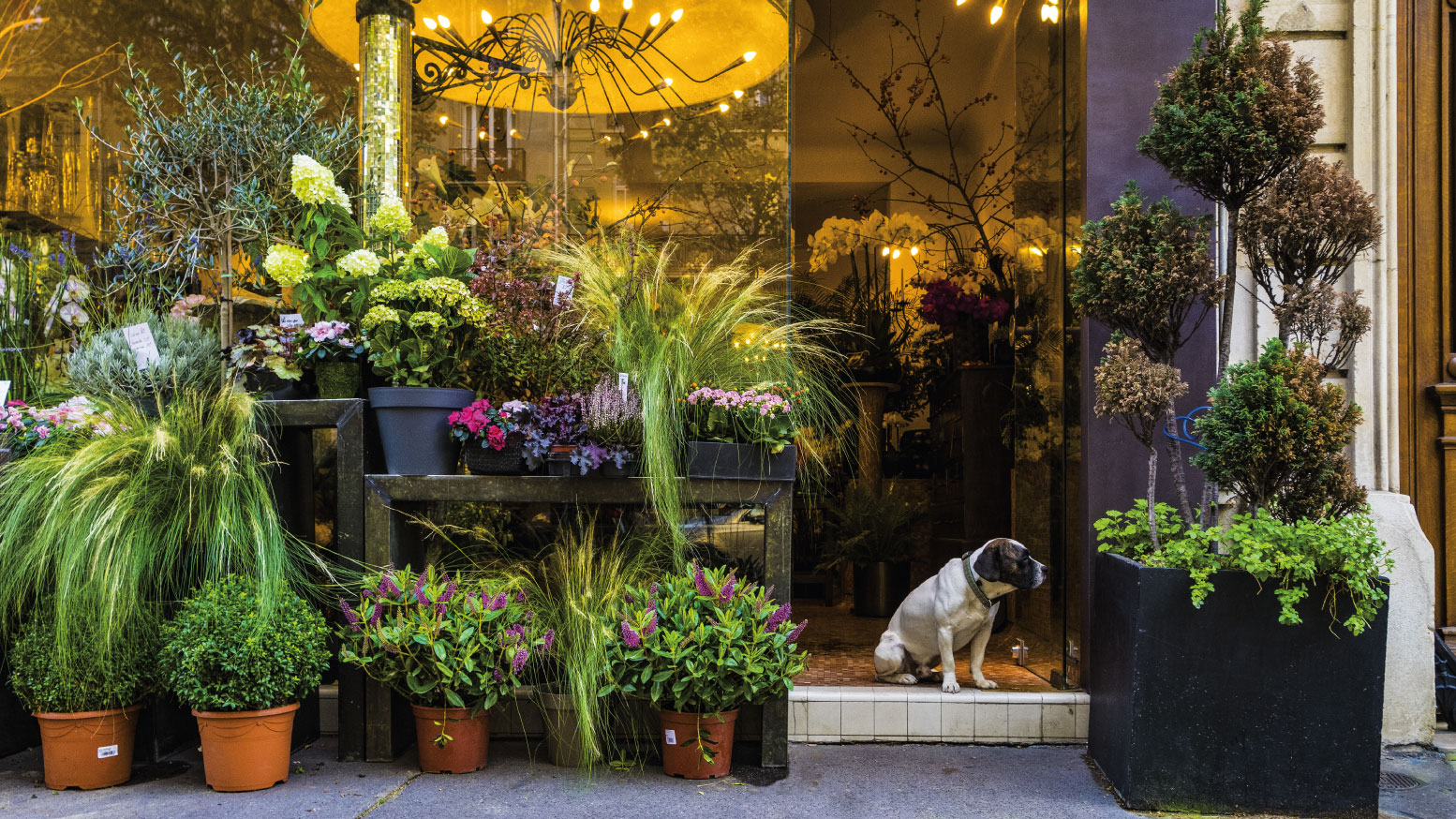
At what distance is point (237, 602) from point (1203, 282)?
3244mm

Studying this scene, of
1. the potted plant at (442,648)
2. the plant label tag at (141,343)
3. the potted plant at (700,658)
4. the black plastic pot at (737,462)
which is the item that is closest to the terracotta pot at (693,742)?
the potted plant at (700,658)

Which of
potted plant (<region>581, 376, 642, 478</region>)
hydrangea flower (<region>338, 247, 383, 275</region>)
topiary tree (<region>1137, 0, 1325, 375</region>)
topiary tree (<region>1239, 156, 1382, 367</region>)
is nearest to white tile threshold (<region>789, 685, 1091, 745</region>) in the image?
potted plant (<region>581, 376, 642, 478</region>)

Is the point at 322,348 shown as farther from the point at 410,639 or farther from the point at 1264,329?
the point at 1264,329

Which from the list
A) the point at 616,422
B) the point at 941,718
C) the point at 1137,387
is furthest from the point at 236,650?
the point at 1137,387

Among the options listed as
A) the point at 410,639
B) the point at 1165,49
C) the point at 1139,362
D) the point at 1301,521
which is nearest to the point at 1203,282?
the point at 1139,362

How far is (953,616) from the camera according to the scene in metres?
3.71

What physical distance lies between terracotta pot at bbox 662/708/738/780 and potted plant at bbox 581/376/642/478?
0.86 metres

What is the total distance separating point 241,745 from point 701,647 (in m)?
1.46

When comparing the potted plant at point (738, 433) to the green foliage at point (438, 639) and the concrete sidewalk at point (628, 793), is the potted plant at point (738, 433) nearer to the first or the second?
the green foliage at point (438, 639)

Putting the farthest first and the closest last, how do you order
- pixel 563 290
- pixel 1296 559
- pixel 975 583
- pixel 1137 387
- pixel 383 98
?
pixel 383 98
pixel 975 583
pixel 563 290
pixel 1137 387
pixel 1296 559

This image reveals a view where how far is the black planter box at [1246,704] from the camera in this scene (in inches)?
112

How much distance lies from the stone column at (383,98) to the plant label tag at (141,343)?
94 centimetres

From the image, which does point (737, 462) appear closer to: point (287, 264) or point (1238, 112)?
point (287, 264)

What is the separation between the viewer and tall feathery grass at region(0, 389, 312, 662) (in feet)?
9.43
